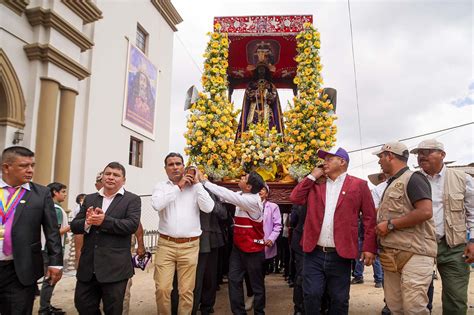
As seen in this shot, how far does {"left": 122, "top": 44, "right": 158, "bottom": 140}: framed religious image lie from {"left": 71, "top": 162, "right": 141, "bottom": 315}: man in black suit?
426 inches

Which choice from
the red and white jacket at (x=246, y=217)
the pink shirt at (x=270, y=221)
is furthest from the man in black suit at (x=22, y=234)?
the pink shirt at (x=270, y=221)

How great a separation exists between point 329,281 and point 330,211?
73 centimetres

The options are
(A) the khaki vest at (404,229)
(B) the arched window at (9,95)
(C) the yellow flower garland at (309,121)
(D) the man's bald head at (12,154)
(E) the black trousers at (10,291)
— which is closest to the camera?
(E) the black trousers at (10,291)

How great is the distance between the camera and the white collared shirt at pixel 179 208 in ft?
13.8

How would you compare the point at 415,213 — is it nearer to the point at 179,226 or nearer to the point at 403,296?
the point at 403,296

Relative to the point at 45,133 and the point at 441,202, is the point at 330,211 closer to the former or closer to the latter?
the point at 441,202

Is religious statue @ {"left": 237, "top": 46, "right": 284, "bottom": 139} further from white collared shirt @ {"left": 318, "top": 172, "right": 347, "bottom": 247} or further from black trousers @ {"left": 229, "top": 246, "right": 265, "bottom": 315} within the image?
white collared shirt @ {"left": 318, "top": 172, "right": 347, "bottom": 247}

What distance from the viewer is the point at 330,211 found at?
12.3ft

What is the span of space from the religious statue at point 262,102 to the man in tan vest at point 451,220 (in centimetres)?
422

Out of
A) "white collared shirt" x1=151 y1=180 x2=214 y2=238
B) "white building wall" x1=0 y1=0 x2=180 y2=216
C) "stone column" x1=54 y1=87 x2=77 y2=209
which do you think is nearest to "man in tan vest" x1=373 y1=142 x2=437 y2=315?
"white collared shirt" x1=151 y1=180 x2=214 y2=238

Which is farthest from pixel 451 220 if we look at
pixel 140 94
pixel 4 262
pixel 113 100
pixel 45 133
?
pixel 140 94

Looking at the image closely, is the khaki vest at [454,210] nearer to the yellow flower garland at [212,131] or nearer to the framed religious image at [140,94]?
the yellow flower garland at [212,131]

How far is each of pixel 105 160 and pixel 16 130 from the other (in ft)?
15.3

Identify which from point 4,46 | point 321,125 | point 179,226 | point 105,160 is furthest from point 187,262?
point 105,160
